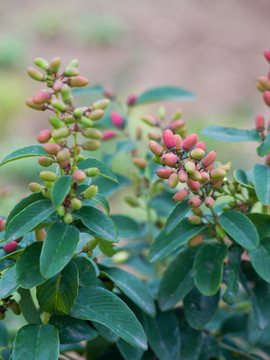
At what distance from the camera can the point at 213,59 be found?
17.1ft

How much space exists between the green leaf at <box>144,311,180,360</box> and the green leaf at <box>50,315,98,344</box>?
131 millimetres

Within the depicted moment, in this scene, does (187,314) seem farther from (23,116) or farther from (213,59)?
(213,59)

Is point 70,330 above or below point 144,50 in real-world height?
above

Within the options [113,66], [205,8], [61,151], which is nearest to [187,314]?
[61,151]

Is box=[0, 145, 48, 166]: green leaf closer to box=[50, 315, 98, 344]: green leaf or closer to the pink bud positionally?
box=[50, 315, 98, 344]: green leaf

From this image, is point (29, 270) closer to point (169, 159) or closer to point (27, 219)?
point (27, 219)

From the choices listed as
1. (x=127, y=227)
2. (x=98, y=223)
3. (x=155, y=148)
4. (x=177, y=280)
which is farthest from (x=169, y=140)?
(x=127, y=227)

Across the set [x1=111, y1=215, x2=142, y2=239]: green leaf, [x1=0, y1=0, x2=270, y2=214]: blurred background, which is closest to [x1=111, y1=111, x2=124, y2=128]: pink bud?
[x1=111, y1=215, x2=142, y2=239]: green leaf

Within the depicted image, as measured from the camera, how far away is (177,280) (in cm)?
75

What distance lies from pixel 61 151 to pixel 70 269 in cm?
15

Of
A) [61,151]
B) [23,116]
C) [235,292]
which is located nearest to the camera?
[61,151]

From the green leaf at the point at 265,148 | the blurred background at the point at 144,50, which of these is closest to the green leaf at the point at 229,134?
the green leaf at the point at 265,148

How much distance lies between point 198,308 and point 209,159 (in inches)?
9.6

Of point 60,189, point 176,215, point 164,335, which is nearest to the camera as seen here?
point 60,189
